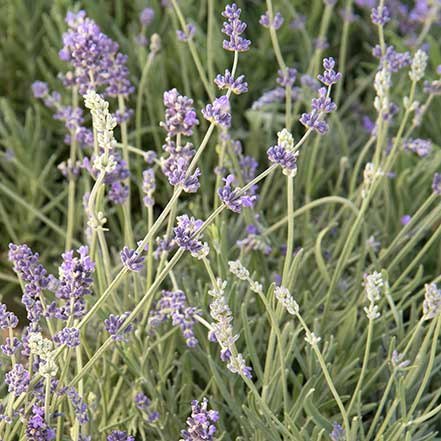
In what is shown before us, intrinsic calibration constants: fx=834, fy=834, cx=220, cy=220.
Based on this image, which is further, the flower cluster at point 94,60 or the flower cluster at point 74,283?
the flower cluster at point 94,60

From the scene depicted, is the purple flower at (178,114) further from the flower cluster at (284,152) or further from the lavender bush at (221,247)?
the flower cluster at (284,152)

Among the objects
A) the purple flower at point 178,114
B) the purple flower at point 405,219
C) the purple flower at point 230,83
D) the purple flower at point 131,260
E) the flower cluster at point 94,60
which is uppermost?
the flower cluster at point 94,60

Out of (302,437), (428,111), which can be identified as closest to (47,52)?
(428,111)

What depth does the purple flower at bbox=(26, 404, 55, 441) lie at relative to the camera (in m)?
1.30

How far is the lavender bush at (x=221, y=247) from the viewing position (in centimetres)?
133

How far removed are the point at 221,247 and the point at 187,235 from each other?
20.7 inches

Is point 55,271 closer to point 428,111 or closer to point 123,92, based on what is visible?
point 123,92

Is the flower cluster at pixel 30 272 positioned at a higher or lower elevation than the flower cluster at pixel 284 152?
higher

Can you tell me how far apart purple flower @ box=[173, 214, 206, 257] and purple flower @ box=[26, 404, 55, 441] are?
14.0 inches

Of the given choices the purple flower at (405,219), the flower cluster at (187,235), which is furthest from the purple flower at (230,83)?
the purple flower at (405,219)

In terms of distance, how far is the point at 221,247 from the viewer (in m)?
1.76

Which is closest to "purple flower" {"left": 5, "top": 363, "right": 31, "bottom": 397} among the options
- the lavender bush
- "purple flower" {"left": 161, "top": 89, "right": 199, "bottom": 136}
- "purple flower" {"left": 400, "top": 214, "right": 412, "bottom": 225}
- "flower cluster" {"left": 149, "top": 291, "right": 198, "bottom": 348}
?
the lavender bush

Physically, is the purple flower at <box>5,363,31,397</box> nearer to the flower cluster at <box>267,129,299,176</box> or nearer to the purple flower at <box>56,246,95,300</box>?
the purple flower at <box>56,246,95,300</box>

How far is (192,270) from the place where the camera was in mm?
2049
